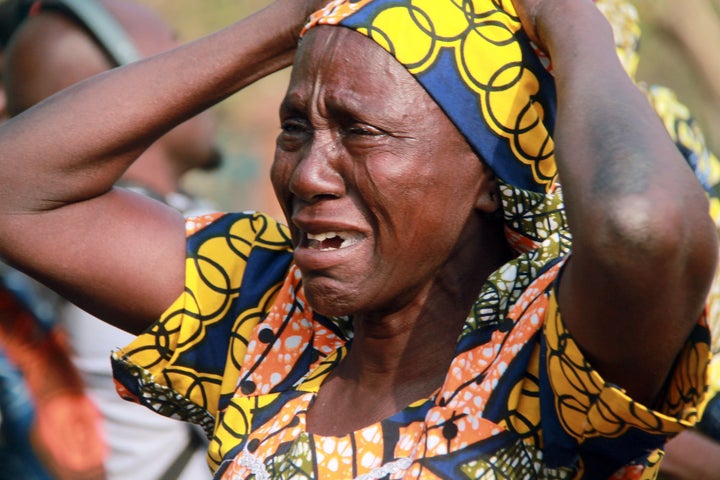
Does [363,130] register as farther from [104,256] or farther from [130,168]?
[130,168]

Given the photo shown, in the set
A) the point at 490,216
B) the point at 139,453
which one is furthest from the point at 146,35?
the point at 490,216

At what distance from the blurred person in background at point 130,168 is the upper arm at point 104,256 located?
135 centimetres

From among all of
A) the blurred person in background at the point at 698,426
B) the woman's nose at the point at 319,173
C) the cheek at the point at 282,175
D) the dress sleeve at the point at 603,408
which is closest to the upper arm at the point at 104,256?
the cheek at the point at 282,175

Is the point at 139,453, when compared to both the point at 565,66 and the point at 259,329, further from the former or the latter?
the point at 565,66

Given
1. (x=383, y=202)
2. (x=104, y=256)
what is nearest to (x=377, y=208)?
(x=383, y=202)

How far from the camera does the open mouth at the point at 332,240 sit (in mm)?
2414

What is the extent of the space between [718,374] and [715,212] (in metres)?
0.46

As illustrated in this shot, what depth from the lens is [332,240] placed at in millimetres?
2455

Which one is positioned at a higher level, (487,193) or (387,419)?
(487,193)

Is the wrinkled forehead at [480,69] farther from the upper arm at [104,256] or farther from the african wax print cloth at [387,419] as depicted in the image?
the upper arm at [104,256]

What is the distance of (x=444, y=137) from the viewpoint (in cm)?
240

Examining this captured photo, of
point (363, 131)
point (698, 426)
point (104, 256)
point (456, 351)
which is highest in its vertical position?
point (363, 131)

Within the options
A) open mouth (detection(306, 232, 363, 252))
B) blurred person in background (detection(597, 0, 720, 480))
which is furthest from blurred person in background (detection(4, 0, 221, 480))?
open mouth (detection(306, 232, 363, 252))

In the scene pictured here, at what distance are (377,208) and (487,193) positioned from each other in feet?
0.89
